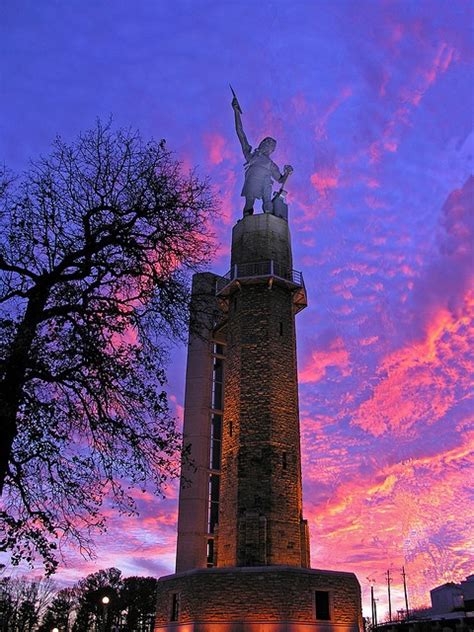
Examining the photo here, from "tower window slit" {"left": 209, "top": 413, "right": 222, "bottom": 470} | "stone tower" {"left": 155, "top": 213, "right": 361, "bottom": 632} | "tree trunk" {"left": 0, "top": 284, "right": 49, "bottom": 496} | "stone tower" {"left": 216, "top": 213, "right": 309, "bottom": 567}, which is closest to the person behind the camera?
"tree trunk" {"left": 0, "top": 284, "right": 49, "bottom": 496}

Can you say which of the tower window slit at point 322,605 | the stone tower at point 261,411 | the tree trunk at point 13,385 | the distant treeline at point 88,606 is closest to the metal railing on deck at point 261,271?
the stone tower at point 261,411

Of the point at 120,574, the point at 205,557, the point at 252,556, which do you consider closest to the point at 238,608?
the point at 252,556

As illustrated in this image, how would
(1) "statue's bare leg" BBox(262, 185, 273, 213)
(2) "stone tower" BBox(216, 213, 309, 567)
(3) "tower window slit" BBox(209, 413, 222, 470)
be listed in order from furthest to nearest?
(3) "tower window slit" BBox(209, 413, 222, 470) < (1) "statue's bare leg" BBox(262, 185, 273, 213) < (2) "stone tower" BBox(216, 213, 309, 567)

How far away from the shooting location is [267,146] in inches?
1467

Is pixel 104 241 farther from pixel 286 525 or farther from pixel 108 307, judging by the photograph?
pixel 286 525

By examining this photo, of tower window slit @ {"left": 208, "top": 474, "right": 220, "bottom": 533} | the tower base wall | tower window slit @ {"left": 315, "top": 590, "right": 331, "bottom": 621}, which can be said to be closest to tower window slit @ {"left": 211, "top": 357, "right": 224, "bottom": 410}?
tower window slit @ {"left": 208, "top": 474, "right": 220, "bottom": 533}

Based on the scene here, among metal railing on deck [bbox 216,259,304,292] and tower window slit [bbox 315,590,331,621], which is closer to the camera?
tower window slit [bbox 315,590,331,621]

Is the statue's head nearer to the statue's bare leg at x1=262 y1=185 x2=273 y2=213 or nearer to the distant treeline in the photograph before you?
the statue's bare leg at x1=262 y1=185 x2=273 y2=213

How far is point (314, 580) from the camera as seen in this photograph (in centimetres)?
2509

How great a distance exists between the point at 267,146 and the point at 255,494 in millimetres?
21307

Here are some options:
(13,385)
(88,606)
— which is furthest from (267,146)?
(88,606)

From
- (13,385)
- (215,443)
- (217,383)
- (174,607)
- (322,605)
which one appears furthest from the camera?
(217,383)

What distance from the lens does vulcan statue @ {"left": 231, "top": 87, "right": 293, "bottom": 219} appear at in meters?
35.7

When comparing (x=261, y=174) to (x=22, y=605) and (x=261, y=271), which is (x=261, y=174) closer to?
(x=261, y=271)
